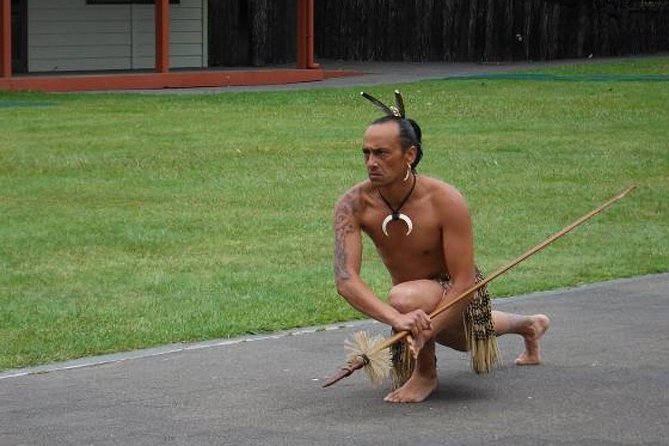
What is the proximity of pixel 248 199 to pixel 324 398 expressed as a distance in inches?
290

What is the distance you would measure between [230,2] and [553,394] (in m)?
25.7

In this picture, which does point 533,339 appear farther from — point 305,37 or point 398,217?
point 305,37

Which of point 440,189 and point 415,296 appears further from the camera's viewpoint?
point 440,189

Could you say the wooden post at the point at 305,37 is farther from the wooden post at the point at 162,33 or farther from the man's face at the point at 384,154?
the man's face at the point at 384,154

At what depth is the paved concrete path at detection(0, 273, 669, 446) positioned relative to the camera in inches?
253

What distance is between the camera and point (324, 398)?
712 centimetres

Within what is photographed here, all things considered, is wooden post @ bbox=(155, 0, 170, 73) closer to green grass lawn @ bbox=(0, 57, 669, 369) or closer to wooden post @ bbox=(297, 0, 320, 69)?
green grass lawn @ bbox=(0, 57, 669, 369)

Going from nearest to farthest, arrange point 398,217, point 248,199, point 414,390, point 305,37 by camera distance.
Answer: point 398,217 < point 414,390 < point 248,199 < point 305,37

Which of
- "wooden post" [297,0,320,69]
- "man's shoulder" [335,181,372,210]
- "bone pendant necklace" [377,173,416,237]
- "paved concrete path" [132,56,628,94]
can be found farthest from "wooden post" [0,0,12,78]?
"bone pendant necklace" [377,173,416,237]

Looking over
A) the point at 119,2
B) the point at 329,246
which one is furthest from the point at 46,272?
the point at 119,2

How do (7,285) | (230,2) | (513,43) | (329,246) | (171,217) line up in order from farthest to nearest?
(513,43)
(230,2)
(171,217)
(329,246)
(7,285)

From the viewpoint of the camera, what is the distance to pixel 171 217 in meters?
13.3

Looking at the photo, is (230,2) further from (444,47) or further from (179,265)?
(179,265)

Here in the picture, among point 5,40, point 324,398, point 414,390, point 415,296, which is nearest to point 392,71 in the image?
point 5,40
